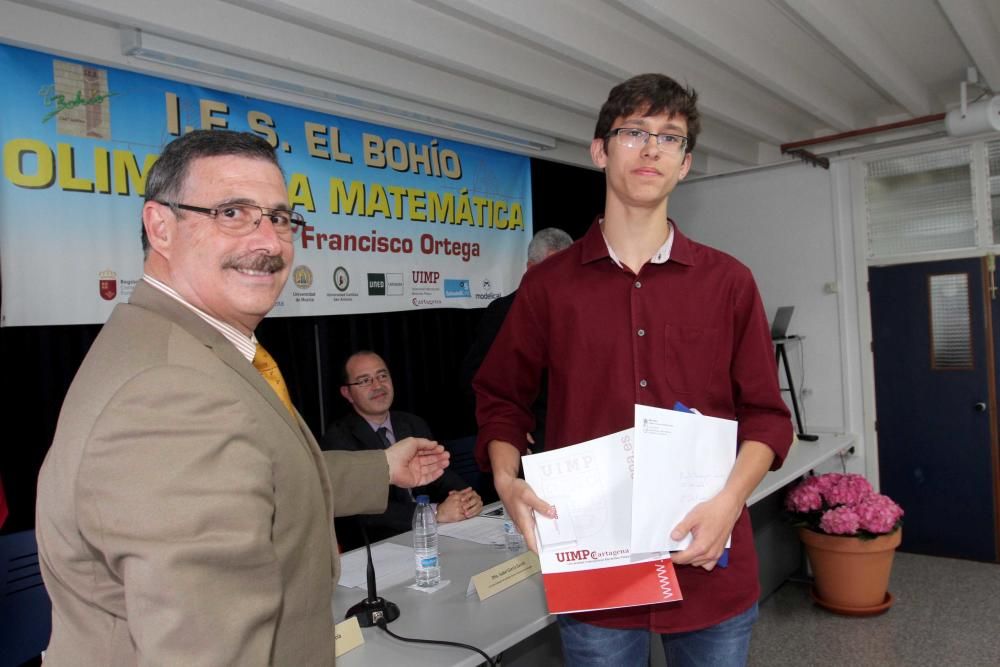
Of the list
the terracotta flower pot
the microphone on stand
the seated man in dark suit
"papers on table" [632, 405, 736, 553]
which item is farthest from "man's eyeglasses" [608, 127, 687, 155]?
the terracotta flower pot

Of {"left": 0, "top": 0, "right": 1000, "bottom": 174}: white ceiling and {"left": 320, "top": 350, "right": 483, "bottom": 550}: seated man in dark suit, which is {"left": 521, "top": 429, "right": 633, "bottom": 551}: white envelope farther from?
{"left": 0, "top": 0, "right": 1000, "bottom": 174}: white ceiling

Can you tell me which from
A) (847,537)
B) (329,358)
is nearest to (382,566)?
(329,358)

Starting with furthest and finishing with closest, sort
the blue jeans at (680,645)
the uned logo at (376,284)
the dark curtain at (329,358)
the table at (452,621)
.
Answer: the uned logo at (376,284)
the dark curtain at (329,358)
the table at (452,621)
the blue jeans at (680,645)

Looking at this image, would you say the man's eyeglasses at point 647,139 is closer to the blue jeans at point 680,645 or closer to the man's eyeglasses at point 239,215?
the man's eyeglasses at point 239,215

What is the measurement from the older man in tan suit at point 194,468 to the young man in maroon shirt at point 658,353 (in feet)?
1.33

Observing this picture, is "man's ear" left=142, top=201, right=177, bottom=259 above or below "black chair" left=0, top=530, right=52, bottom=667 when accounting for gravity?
above

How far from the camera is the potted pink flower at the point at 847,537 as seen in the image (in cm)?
350

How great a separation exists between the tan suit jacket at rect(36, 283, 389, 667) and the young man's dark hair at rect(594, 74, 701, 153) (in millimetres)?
734

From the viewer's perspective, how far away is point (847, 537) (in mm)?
3518

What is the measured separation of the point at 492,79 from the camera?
343cm

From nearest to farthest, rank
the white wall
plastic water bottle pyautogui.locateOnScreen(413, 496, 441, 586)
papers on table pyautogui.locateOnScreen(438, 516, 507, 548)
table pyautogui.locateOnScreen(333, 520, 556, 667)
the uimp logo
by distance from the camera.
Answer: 1. table pyautogui.locateOnScreen(333, 520, 556, 667)
2. plastic water bottle pyautogui.locateOnScreen(413, 496, 441, 586)
3. papers on table pyautogui.locateOnScreen(438, 516, 507, 548)
4. the uimp logo
5. the white wall

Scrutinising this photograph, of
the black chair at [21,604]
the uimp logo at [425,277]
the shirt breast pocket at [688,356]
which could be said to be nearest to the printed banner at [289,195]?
the uimp logo at [425,277]

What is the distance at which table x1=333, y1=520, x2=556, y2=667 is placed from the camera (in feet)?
4.83

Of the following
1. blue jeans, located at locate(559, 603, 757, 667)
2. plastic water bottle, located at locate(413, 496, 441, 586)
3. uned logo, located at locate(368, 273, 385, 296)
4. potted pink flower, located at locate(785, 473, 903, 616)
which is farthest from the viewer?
uned logo, located at locate(368, 273, 385, 296)
